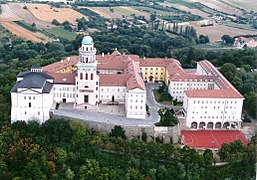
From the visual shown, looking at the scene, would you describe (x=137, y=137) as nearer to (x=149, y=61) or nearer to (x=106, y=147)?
(x=106, y=147)

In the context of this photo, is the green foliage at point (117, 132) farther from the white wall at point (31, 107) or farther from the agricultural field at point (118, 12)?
the agricultural field at point (118, 12)

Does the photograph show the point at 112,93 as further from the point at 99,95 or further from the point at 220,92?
the point at 220,92

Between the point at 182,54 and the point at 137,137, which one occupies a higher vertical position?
the point at 182,54

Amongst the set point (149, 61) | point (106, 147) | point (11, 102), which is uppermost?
point (149, 61)

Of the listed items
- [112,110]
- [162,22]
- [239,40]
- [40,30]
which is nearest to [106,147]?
[112,110]

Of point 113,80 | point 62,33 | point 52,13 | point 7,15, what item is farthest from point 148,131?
point 52,13

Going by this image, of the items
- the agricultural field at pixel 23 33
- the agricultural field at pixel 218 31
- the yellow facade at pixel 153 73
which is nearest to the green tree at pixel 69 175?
the yellow facade at pixel 153 73
